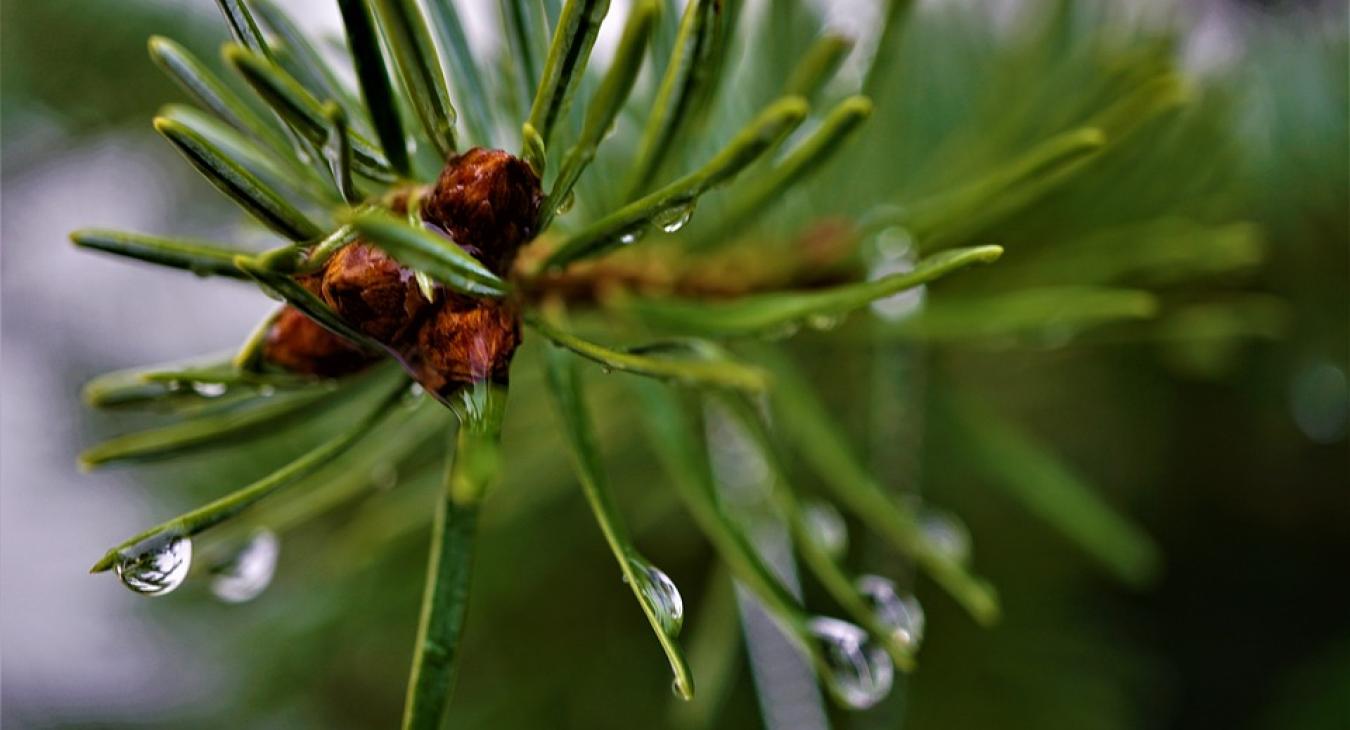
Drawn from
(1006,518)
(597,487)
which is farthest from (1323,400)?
(597,487)

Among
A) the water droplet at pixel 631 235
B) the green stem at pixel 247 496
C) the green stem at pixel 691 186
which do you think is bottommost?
the green stem at pixel 247 496

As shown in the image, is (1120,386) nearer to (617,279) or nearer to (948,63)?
(948,63)

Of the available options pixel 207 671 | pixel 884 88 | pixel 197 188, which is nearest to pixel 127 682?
pixel 207 671

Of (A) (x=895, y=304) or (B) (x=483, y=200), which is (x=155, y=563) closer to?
(B) (x=483, y=200)

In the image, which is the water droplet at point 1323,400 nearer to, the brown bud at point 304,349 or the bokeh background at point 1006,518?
the bokeh background at point 1006,518

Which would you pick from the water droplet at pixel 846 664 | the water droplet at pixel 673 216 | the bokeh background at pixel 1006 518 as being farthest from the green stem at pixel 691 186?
the bokeh background at pixel 1006 518
